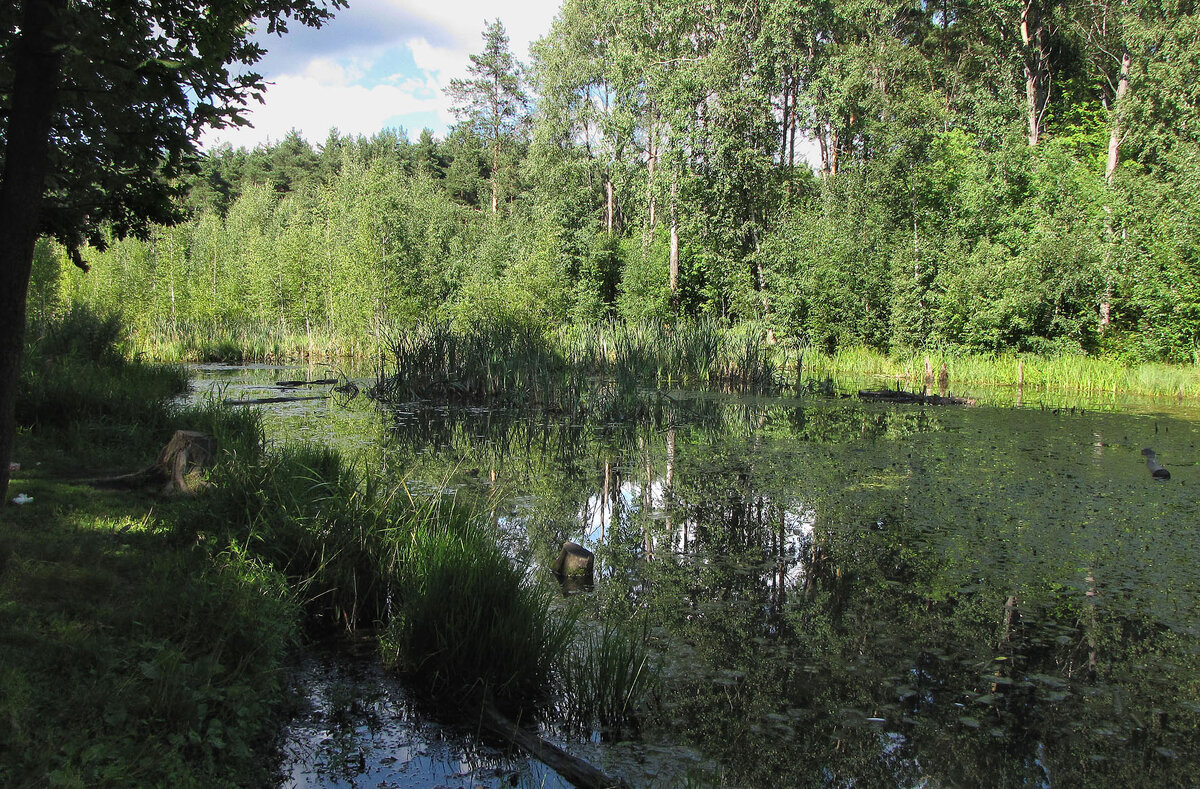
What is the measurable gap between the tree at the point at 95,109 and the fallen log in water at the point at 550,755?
2.38 m

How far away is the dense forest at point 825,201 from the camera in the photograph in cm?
2116

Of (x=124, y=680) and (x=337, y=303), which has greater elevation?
(x=337, y=303)

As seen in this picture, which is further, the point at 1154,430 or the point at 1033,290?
the point at 1033,290

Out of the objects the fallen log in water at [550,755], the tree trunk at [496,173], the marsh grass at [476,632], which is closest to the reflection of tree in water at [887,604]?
the fallen log in water at [550,755]

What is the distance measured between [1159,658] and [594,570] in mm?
3159

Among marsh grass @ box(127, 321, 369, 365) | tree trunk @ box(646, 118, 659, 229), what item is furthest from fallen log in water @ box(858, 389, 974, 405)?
tree trunk @ box(646, 118, 659, 229)

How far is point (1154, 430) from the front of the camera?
1132 centimetres

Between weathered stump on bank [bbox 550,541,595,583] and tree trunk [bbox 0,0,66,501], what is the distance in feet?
10.1

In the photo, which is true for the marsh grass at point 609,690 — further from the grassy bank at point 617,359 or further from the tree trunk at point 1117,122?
the tree trunk at point 1117,122

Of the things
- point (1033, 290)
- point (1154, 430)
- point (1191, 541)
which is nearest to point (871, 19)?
point (1033, 290)

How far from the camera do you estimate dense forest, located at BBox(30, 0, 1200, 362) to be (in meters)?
21.2

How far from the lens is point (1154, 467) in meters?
8.17

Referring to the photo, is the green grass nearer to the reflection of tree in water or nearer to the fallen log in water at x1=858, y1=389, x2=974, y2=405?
the reflection of tree in water

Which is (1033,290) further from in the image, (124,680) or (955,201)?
(124,680)
